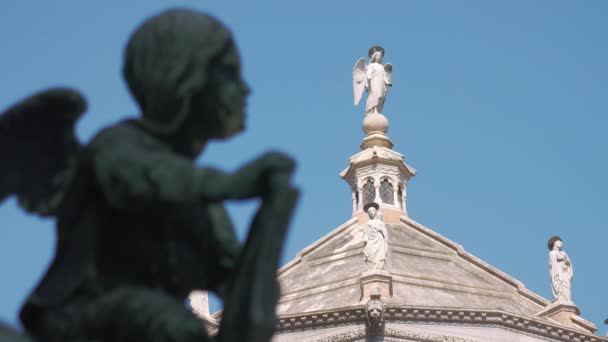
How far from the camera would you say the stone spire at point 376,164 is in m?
Answer: 48.0

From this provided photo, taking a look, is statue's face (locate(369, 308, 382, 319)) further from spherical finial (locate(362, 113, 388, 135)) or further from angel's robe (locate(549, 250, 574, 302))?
spherical finial (locate(362, 113, 388, 135))

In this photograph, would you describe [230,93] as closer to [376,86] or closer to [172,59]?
[172,59]

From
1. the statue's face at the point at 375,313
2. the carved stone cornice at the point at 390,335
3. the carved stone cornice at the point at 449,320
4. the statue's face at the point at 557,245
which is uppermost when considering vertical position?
the statue's face at the point at 557,245

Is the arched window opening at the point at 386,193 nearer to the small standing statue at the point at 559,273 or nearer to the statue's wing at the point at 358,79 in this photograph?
the statue's wing at the point at 358,79

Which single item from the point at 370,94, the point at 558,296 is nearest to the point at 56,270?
the point at 558,296

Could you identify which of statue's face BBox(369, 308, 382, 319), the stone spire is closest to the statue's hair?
statue's face BBox(369, 308, 382, 319)

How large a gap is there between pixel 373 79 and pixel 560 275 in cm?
1231

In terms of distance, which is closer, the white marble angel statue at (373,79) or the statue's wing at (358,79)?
the white marble angel statue at (373,79)

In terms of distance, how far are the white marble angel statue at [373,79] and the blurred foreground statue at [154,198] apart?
4445 cm

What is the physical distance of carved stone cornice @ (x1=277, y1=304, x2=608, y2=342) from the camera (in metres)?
36.3

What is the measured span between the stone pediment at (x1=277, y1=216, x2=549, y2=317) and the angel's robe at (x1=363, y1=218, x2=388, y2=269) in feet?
4.39

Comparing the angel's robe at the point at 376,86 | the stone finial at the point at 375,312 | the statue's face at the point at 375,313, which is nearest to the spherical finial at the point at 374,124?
the angel's robe at the point at 376,86

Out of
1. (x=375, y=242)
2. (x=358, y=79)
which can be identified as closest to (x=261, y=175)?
(x=375, y=242)

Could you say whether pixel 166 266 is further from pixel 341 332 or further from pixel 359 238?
pixel 359 238
